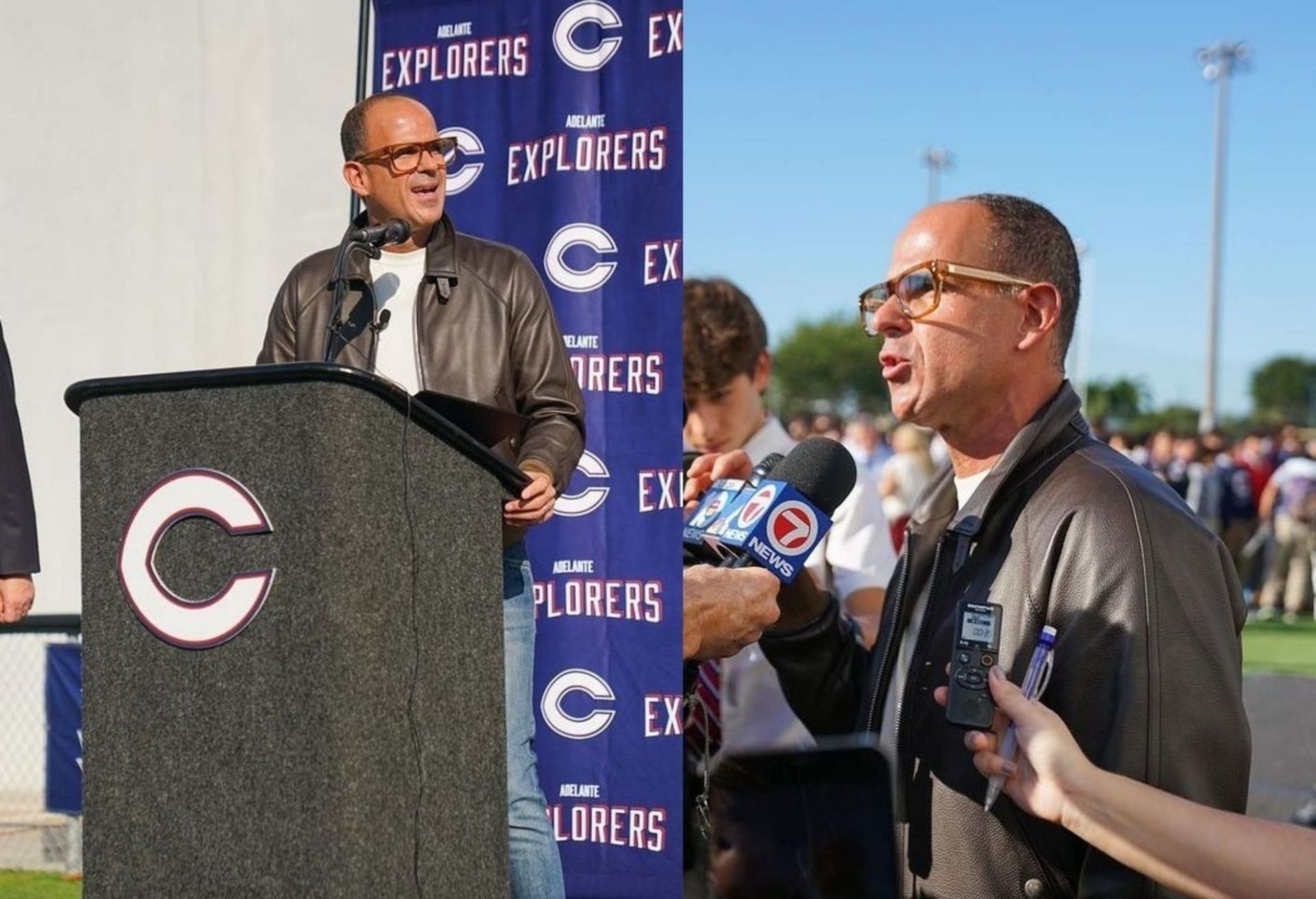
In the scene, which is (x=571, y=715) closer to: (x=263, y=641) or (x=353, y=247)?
(x=353, y=247)

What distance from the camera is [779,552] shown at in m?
3.58

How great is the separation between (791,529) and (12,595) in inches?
91.6

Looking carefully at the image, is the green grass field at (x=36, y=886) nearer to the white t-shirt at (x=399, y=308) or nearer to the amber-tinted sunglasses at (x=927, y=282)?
the white t-shirt at (x=399, y=308)

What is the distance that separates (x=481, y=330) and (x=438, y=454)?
3.59ft

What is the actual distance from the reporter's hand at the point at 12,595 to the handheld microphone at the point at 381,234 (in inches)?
66.6

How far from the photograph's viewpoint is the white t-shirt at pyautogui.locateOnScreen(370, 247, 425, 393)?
3697 mm

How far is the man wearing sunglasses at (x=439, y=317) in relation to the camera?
3619 mm

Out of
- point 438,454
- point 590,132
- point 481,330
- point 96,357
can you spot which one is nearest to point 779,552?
point 481,330

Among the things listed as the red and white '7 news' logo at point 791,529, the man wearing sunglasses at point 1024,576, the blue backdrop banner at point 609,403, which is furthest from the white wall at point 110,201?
the man wearing sunglasses at point 1024,576

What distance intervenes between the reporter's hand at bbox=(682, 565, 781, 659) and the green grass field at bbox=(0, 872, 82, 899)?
9.58ft

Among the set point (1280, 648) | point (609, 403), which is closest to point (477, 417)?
point (609, 403)

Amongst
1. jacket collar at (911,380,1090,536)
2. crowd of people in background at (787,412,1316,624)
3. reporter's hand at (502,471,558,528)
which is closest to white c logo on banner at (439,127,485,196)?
reporter's hand at (502,471,558,528)

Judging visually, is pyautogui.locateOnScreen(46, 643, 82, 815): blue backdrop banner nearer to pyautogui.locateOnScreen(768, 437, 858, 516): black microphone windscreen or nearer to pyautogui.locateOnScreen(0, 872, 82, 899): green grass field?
pyautogui.locateOnScreen(0, 872, 82, 899): green grass field

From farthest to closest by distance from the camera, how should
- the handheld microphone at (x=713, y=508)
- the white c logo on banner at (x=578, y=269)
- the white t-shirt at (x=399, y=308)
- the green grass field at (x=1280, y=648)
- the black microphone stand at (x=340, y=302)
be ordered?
the green grass field at (x=1280, y=648), the white c logo on banner at (x=578, y=269), the handheld microphone at (x=713, y=508), the white t-shirt at (x=399, y=308), the black microphone stand at (x=340, y=302)
